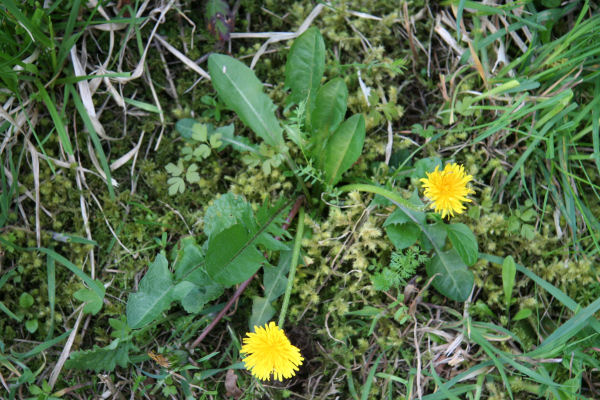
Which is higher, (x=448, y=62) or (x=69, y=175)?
(x=69, y=175)

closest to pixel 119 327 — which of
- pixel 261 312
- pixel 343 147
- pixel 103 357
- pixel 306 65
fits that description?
pixel 103 357

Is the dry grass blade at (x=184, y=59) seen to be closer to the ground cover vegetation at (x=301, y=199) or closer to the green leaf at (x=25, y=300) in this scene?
the ground cover vegetation at (x=301, y=199)

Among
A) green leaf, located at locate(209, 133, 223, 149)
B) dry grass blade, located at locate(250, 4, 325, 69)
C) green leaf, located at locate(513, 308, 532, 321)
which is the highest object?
dry grass blade, located at locate(250, 4, 325, 69)

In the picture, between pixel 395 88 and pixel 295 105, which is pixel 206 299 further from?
pixel 395 88

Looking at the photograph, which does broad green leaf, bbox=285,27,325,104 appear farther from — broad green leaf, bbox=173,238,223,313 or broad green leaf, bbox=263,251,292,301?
broad green leaf, bbox=173,238,223,313

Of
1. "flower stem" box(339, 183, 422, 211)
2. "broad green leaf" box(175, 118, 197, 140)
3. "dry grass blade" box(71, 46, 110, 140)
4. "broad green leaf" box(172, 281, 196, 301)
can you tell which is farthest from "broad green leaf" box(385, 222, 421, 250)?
"dry grass blade" box(71, 46, 110, 140)

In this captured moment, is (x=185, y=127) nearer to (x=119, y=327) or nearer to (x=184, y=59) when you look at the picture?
(x=184, y=59)

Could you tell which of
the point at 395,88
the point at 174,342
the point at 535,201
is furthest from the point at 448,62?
the point at 174,342
